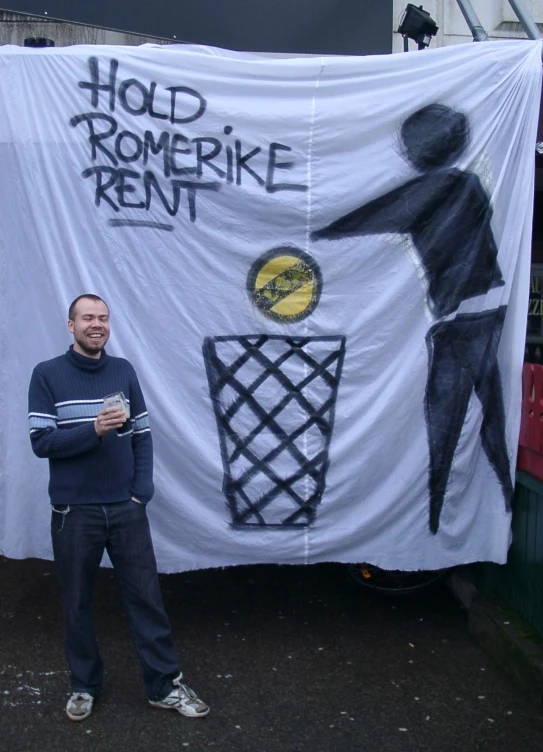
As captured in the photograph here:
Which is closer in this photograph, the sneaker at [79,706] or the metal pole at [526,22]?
the sneaker at [79,706]

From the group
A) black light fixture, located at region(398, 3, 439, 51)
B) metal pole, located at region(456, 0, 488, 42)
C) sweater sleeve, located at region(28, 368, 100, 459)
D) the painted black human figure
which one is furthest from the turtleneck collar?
black light fixture, located at region(398, 3, 439, 51)

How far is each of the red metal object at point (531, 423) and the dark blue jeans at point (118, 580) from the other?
1944mm

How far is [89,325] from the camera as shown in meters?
3.88

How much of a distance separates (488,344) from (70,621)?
2.39 m

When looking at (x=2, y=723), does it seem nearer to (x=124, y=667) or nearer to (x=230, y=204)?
(x=124, y=667)

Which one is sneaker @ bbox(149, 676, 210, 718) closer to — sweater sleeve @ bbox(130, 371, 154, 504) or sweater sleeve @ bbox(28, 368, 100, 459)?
sweater sleeve @ bbox(130, 371, 154, 504)

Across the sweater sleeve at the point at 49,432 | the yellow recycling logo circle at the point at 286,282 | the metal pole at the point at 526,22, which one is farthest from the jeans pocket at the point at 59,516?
the metal pole at the point at 526,22

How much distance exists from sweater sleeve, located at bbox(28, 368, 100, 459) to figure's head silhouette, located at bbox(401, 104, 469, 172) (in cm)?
207

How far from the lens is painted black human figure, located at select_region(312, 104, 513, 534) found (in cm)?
445

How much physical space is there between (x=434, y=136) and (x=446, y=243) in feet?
1.72

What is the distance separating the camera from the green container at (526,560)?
176 inches

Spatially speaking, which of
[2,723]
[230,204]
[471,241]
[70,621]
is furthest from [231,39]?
[2,723]

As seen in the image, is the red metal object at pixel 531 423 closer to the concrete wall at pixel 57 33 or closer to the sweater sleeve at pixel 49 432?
the sweater sleeve at pixel 49 432

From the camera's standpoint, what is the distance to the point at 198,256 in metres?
4.46
